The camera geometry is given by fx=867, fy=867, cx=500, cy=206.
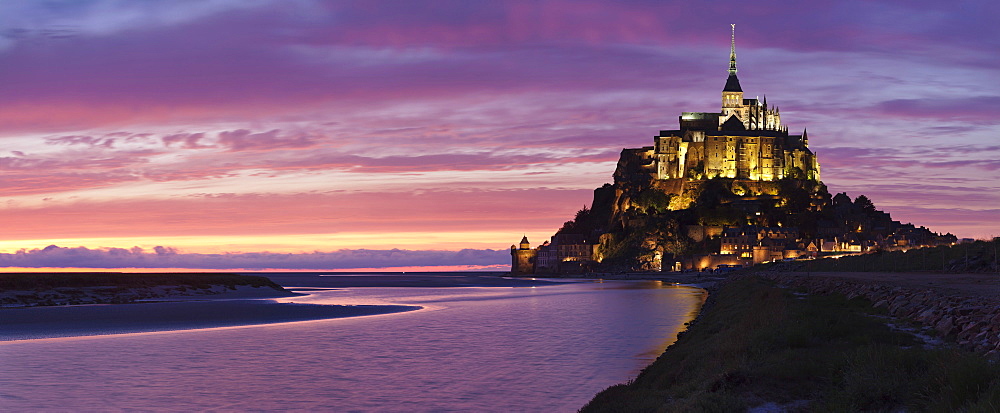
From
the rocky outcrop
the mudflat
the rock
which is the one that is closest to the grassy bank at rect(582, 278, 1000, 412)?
the rock

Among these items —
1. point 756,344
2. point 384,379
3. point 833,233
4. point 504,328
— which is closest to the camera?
point 756,344

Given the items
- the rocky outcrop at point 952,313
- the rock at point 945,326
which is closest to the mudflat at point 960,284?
the rocky outcrop at point 952,313

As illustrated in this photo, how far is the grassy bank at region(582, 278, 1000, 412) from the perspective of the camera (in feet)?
34.6

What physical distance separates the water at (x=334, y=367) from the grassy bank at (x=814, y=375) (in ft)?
10.1

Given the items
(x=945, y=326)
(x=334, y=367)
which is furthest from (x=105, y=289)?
(x=945, y=326)

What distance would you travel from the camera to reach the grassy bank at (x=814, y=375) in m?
10.5

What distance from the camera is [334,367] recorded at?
81.3ft

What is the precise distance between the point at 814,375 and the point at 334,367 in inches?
580

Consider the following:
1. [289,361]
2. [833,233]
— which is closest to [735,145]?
[833,233]

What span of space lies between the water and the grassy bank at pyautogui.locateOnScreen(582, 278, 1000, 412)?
10.1 feet

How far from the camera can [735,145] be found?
629 feet

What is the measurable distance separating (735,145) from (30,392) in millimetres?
183907

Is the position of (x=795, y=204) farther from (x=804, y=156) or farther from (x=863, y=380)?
(x=863, y=380)

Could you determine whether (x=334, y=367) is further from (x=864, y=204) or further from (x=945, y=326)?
(x=864, y=204)
